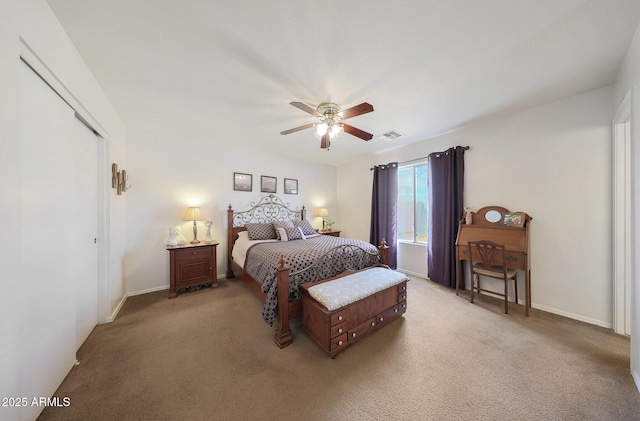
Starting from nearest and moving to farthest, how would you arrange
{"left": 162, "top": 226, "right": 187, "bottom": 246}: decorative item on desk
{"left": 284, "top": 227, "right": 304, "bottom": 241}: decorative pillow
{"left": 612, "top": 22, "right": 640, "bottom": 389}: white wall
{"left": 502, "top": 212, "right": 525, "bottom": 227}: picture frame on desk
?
{"left": 612, "top": 22, "right": 640, "bottom": 389}: white wall → {"left": 502, "top": 212, "right": 525, "bottom": 227}: picture frame on desk → {"left": 162, "top": 226, "right": 187, "bottom": 246}: decorative item on desk → {"left": 284, "top": 227, "right": 304, "bottom": 241}: decorative pillow

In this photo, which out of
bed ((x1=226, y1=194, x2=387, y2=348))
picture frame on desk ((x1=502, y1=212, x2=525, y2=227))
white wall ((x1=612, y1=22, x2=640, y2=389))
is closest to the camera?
white wall ((x1=612, y1=22, x2=640, y2=389))

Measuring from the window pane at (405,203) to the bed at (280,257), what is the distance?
1450 mm

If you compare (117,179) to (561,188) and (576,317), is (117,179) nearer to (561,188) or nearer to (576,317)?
(561,188)

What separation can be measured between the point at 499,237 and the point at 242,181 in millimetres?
4441

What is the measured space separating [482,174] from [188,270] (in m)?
4.87

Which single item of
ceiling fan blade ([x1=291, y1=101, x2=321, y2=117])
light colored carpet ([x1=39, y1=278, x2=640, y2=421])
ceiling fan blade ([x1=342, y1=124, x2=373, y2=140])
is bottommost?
light colored carpet ([x1=39, y1=278, x2=640, y2=421])

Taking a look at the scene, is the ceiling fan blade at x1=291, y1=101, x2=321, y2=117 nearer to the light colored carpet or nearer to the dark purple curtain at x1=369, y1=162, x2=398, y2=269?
the light colored carpet

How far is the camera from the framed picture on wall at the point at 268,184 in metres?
4.40

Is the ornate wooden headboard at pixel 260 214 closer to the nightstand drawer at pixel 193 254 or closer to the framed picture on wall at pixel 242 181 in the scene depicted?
the framed picture on wall at pixel 242 181

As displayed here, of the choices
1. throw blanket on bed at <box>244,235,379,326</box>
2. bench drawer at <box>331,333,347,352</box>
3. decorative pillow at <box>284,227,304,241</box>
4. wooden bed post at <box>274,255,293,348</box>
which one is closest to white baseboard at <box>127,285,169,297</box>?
throw blanket on bed at <box>244,235,379,326</box>

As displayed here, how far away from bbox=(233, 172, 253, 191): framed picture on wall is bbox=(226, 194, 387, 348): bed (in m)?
0.40

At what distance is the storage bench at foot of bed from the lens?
183 centimetres

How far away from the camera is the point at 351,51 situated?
1671 millimetres

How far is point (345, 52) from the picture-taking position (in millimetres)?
1682
